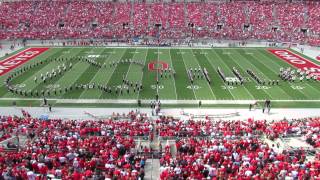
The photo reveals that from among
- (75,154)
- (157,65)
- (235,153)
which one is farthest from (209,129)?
(157,65)

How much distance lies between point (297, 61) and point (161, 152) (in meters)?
28.1

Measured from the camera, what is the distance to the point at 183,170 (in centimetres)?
1402

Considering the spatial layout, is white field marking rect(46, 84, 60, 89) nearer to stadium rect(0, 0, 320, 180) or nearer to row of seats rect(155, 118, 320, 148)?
stadium rect(0, 0, 320, 180)

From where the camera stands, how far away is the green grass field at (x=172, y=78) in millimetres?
29391

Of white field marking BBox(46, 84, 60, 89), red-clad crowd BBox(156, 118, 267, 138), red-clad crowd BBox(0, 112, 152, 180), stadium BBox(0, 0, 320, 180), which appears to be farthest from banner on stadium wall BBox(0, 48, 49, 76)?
red-clad crowd BBox(156, 118, 267, 138)

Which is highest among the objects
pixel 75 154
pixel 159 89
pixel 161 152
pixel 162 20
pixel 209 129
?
pixel 162 20

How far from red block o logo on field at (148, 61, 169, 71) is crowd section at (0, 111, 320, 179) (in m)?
16.2

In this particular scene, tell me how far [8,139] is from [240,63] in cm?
2681

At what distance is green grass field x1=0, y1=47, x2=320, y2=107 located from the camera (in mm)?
29391

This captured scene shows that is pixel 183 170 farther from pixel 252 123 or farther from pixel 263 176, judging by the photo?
pixel 252 123

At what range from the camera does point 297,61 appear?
4006 cm

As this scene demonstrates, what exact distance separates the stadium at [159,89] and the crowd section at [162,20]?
6.7 inches

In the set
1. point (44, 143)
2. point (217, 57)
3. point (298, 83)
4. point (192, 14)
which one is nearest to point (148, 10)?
point (192, 14)

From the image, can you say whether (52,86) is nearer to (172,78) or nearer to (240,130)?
(172,78)
